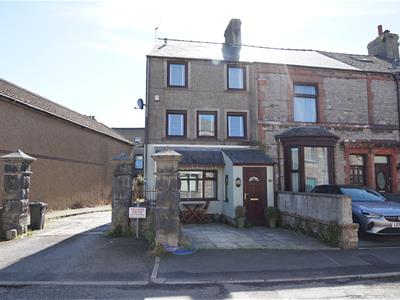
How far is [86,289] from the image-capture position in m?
5.71

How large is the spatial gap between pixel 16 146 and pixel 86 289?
482 inches

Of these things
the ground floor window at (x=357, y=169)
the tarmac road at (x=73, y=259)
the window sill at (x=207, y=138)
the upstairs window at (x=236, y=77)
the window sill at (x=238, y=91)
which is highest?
the upstairs window at (x=236, y=77)

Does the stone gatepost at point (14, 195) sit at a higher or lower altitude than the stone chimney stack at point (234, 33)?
lower

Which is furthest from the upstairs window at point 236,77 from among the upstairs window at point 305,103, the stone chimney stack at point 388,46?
the stone chimney stack at point 388,46

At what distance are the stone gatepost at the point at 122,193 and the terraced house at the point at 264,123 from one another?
11.4 ft

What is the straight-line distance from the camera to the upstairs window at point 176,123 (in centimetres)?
1464

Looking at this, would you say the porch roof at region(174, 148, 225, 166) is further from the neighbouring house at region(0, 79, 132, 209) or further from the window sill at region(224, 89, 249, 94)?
the neighbouring house at region(0, 79, 132, 209)

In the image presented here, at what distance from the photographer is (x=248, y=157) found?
13766mm

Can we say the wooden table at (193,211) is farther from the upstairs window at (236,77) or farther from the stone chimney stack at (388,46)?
the stone chimney stack at (388,46)

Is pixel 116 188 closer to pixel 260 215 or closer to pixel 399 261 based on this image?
pixel 260 215

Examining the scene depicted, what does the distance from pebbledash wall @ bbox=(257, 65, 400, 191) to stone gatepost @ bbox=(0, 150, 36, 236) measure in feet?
32.8

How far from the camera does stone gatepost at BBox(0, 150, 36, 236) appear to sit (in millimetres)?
10211

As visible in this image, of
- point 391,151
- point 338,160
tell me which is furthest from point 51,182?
point 391,151

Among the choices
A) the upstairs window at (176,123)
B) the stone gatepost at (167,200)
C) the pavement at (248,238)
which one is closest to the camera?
the stone gatepost at (167,200)
